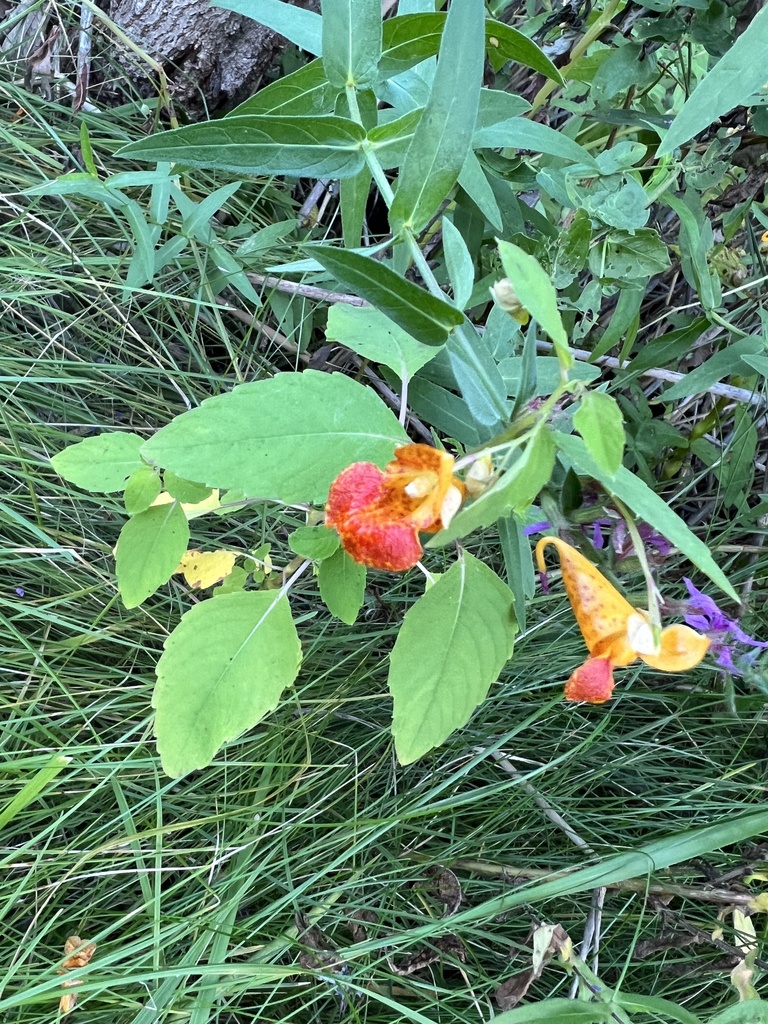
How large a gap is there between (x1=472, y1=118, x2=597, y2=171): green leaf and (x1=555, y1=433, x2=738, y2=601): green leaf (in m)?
0.53

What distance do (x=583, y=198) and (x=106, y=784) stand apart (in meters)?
1.15

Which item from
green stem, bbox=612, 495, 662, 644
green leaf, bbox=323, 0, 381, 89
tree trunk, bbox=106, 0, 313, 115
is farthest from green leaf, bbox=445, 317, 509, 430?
tree trunk, bbox=106, 0, 313, 115

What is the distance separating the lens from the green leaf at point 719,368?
1019 millimetres

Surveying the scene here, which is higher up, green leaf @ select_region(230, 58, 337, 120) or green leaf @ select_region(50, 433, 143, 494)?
green leaf @ select_region(230, 58, 337, 120)

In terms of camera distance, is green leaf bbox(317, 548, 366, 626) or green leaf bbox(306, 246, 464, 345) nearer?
green leaf bbox(306, 246, 464, 345)

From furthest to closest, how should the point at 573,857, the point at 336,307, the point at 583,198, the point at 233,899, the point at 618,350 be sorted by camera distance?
the point at 618,350
the point at 573,857
the point at 233,899
the point at 583,198
the point at 336,307

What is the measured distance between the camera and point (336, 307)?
0.82 m

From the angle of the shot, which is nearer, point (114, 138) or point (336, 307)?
point (336, 307)

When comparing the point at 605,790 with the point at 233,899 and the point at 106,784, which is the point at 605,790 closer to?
the point at 233,899

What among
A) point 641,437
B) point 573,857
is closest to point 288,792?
point 573,857

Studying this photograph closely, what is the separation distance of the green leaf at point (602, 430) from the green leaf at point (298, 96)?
0.46m

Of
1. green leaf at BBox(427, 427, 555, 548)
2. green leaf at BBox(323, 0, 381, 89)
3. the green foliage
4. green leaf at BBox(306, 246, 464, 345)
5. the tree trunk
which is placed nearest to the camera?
green leaf at BBox(427, 427, 555, 548)

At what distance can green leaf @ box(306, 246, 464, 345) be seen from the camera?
556mm

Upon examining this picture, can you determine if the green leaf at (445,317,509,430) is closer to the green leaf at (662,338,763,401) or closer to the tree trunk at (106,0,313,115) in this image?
the green leaf at (662,338,763,401)
